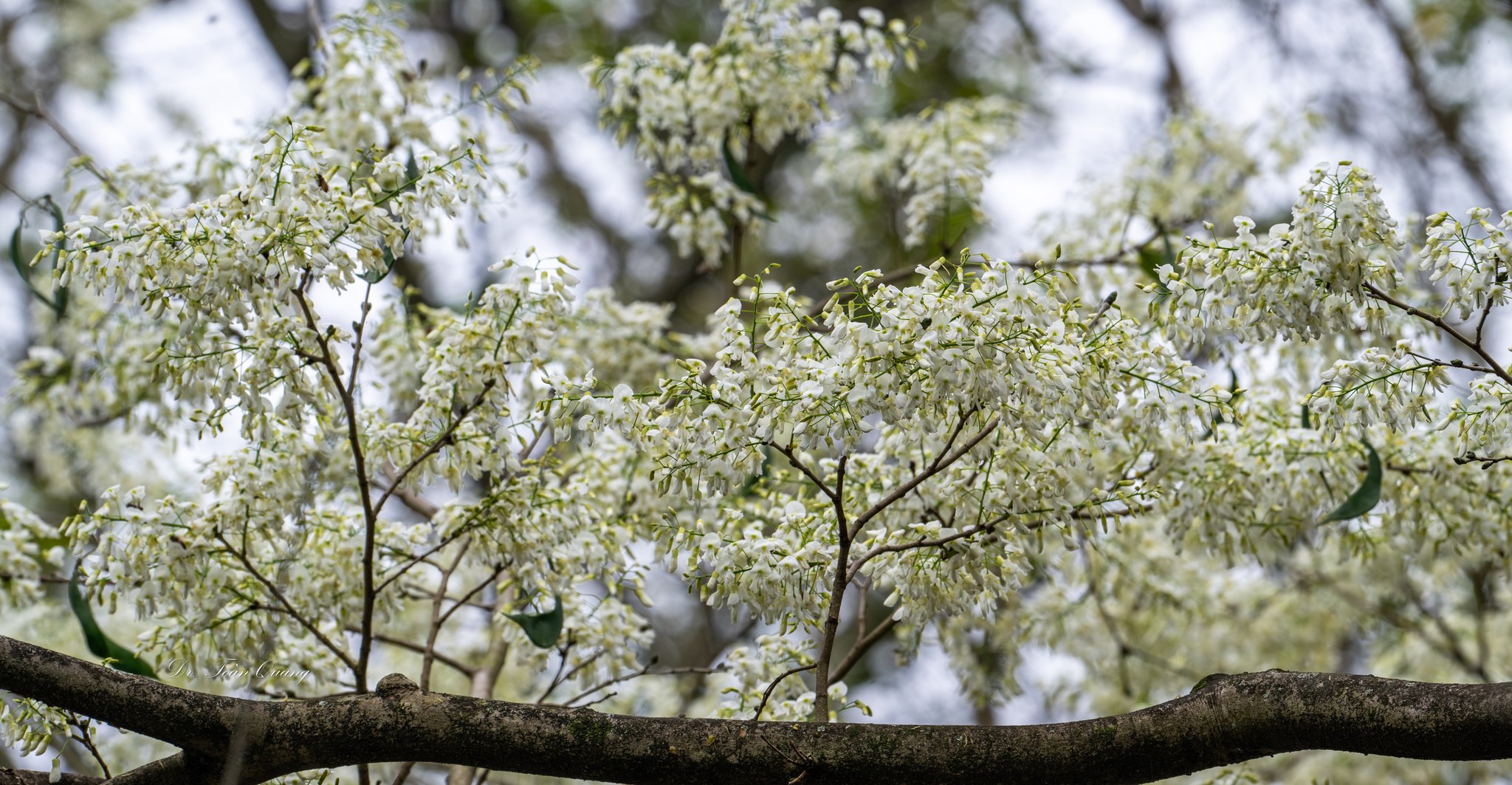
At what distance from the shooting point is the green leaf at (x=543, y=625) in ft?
10.4

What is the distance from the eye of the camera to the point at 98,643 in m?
3.08

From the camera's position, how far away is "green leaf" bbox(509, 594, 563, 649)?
3.16 m

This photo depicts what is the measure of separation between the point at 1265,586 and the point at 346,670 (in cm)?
472

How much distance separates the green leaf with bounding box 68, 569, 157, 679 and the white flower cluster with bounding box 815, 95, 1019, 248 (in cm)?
284

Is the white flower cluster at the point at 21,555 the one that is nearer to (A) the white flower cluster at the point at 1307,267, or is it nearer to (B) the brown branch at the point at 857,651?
(B) the brown branch at the point at 857,651

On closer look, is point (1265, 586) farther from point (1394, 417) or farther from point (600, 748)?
point (600, 748)

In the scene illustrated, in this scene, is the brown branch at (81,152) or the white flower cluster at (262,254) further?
the brown branch at (81,152)

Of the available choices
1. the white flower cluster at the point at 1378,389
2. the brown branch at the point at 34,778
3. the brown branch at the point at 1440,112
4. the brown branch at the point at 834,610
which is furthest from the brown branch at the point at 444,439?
the brown branch at the point at 1440,112

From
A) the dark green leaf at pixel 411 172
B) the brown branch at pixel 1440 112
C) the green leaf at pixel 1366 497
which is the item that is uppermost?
the brown branch at pixel 1440 112

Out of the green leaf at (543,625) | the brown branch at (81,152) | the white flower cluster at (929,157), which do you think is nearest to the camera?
the green leaf at (543,625)

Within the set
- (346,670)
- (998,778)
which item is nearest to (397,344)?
(346,670)

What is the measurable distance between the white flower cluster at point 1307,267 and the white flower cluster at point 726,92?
2.03 meters

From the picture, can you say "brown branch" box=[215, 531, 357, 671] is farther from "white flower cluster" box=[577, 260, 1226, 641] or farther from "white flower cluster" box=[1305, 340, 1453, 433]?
"white flower cluster" box=[1305, 340, 1453, 433]

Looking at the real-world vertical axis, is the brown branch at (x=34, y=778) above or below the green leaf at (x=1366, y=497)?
below
